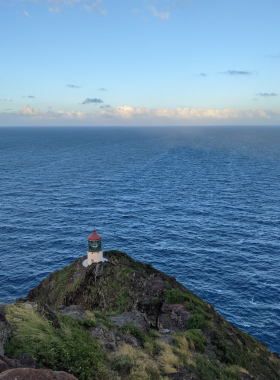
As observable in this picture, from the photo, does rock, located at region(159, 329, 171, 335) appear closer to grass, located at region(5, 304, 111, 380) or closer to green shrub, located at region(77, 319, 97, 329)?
green shrub, located at region(77, 319, 97, 329)

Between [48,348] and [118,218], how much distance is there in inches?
2593

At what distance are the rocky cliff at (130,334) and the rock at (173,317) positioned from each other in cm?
9

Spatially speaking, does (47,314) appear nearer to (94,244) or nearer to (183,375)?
(183,375)

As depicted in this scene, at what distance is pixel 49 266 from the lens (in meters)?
55.6

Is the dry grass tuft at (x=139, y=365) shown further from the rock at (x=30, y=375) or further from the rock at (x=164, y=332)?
the rock at (x=164, y=332)

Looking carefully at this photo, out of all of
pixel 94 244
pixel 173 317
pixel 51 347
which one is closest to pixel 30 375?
pixel 51 347

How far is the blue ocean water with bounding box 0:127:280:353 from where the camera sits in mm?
49500

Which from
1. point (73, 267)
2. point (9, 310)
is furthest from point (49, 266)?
A: point (9, 310)

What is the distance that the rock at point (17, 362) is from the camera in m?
9.62

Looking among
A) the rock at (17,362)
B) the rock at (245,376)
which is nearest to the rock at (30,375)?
the rock at (17,362)

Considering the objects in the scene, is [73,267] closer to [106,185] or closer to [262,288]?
[262,288]

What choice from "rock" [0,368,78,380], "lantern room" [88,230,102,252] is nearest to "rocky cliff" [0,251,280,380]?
"rock" [0,368,78,380]

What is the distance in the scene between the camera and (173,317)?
25750mm

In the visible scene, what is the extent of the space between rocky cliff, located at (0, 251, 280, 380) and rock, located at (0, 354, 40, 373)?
1.77 ft
